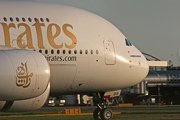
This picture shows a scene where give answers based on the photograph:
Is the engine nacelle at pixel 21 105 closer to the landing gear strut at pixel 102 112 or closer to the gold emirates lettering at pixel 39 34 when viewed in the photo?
the gold emirates lettering at pixel 39 34

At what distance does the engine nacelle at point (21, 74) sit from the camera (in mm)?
12094

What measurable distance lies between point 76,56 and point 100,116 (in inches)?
167

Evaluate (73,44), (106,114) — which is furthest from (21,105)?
(106,114)

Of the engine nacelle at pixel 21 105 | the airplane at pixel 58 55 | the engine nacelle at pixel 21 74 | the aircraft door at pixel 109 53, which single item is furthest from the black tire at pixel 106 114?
the engine nacelle at pixel 21 74

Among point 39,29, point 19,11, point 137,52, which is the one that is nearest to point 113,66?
point 137,52

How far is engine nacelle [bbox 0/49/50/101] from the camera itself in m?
12.1

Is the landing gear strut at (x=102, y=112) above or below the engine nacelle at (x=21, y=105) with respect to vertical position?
below

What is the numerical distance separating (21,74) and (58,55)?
3.86m

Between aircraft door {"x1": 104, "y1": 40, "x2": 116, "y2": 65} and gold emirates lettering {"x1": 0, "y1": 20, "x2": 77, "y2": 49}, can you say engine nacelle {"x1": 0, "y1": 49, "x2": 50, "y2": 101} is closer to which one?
gold emirates lettering {"x1": 0, "y1": 20, "x2": 77, "y2": 49}

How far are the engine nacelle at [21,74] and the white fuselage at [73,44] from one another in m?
2.21

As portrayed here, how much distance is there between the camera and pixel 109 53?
1762 centimetres

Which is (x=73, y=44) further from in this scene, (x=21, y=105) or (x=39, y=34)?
(x=21, y=105)

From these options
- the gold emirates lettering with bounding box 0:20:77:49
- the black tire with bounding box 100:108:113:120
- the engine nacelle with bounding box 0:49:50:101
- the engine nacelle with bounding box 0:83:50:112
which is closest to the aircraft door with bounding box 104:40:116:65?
the gold emirates lettering with bounding box 0:20:77:49

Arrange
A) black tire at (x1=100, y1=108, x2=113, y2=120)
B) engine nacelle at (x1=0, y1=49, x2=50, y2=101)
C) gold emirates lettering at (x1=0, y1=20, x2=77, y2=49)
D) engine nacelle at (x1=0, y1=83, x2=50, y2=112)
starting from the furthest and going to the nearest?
black tire at (x1=100, y1=108, x2=113, y2=120), gold emirates lettering at (x1=0, y1=20, x2=77, y2=49), engine nacelle at (x1=0, y1=83, x2=50, y2=112), engine nacelle at (x1=0, y1=49, x2=50, y2=101)
